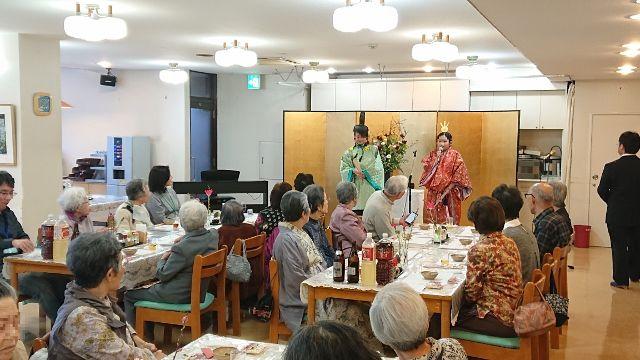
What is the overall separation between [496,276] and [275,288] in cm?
141

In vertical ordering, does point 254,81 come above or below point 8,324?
above

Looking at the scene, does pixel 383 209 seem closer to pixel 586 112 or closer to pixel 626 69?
pixel 626 69

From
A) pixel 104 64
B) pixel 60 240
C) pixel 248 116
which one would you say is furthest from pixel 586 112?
pixel 60 240

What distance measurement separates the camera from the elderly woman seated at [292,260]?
4.07 metres

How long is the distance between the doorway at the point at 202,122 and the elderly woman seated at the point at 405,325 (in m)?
9.08

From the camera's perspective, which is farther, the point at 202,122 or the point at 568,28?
the point at 202,122

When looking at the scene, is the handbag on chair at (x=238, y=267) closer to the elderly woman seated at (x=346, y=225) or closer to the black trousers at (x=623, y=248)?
the elderly woman seated at (x=346, y=225)

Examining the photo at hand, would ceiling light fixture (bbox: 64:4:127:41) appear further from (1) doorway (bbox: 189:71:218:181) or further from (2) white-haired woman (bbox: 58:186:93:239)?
(1) doorway (bbox: 189:71:218:181)

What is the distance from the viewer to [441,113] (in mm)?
9523

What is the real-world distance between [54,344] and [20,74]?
16.8 ft

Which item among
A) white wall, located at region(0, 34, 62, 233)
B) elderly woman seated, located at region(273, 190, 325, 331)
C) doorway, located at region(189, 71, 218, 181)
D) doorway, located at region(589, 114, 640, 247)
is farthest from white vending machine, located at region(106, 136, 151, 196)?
doorway, located at region(589, 114, 640, 247)

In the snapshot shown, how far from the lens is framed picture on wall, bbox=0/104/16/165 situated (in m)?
6.65

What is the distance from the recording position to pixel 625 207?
680 centimetres

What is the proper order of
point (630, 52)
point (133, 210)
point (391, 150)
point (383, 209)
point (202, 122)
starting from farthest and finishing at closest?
point (202, 122) → point (391, 150) → point (630, 52) → point (133, 210) → point (383, 209)
